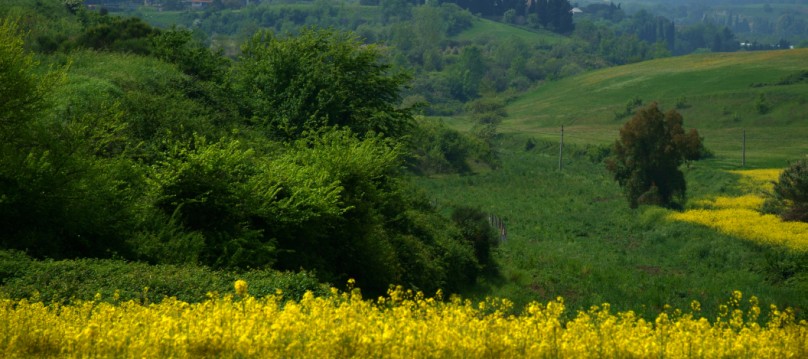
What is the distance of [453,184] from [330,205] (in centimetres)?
5696

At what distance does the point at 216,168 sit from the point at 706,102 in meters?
124

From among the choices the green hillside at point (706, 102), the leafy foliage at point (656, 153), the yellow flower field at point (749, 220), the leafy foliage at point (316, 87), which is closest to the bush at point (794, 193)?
the yellow flower field at point (749, 220)

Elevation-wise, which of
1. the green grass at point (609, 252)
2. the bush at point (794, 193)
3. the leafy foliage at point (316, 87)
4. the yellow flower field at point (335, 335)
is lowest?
the green grass at point (609, 252)

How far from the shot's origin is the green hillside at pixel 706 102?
352 feet

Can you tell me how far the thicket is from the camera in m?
18.3

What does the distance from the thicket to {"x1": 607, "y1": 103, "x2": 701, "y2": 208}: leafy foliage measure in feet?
81.1

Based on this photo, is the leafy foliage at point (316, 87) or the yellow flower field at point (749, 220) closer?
the leafy foliage at point (316, 87)

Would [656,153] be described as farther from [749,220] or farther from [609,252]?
[609,252]

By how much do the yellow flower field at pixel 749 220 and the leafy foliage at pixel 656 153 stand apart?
7.81ft

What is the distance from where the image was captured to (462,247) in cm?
3609

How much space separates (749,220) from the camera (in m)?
49.4

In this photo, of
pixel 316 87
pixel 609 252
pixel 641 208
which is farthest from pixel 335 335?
pixel 641 208

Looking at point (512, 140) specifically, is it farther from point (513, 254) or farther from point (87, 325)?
point (87, 325)

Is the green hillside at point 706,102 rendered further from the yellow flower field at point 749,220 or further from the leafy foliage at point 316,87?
the leafy foliage at point 316,87
